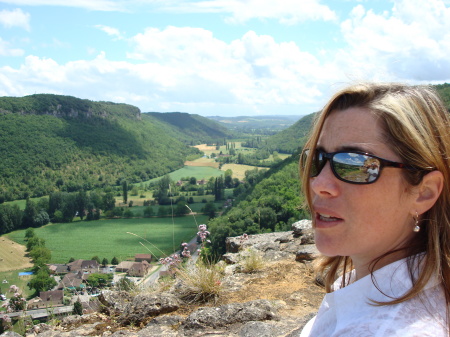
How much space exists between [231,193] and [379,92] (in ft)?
229

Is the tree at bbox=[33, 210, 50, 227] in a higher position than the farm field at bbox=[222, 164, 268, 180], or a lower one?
lower

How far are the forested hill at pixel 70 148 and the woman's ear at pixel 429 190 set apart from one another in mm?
82184

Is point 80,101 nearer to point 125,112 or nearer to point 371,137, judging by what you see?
point 125,112

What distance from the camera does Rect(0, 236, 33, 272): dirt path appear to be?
36219 mm

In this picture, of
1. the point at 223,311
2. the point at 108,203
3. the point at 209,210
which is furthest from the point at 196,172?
the point at 223,311

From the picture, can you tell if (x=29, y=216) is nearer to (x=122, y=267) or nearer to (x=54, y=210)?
(x=54, y=210)

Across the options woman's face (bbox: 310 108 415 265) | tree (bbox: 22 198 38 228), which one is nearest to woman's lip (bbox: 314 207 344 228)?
woman's face (bbox: 310 108 415 265)

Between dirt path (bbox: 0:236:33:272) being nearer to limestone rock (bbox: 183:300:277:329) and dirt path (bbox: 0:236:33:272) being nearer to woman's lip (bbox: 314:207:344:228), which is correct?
limestone rock (bbox: 183:300:277:329)

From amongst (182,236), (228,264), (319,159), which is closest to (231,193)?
(182,236)

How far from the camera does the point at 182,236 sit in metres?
40.5

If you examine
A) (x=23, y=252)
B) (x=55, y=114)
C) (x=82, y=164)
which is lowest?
(x=23, y=252)

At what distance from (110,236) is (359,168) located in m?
52.0

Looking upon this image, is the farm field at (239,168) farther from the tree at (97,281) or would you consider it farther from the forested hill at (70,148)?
the tree at (97,281)

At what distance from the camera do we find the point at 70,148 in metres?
99.7
